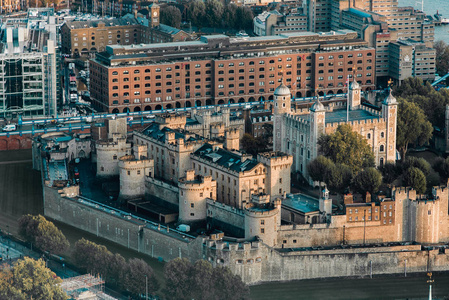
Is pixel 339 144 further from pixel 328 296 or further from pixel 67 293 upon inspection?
pixel 67 293

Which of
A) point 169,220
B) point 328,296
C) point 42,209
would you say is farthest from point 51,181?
point 328,296

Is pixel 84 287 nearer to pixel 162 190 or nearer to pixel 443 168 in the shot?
pixel 162 190

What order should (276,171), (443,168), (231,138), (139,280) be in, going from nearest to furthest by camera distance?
(139,280)
(276,171)
(443,168)
(231,138)

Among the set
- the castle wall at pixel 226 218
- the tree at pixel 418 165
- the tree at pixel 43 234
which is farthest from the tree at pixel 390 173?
the tree at pixel 43 234

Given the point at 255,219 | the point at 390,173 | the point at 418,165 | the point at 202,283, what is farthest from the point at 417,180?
the point at 202,283

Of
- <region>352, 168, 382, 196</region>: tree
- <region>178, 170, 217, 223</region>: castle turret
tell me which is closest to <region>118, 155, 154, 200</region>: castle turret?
<region>178, 170, 217, 223</region>: castle turret

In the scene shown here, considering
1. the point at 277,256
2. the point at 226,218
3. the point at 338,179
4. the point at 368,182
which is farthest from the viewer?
the point at 338,179
